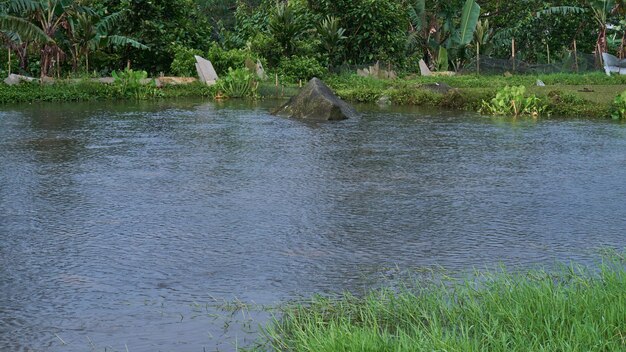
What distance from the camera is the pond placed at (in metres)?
5.19

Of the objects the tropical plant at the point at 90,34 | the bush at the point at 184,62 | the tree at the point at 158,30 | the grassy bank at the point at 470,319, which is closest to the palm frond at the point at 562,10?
the tree at the point at 158,30

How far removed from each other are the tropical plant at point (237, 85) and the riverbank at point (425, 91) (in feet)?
0.76

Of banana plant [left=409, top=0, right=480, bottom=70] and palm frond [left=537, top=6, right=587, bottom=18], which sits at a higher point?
palm frond [left=537, top=6, right=587, bottom=18]

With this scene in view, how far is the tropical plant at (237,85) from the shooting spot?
22797mm

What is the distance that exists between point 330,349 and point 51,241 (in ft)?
11.6

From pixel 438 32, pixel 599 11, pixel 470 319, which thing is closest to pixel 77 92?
pixel 438 32

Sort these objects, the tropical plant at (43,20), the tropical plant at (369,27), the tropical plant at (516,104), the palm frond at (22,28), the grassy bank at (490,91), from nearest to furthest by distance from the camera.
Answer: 1. the tropical plant at (516,104)
2. the grassy bank at (490,91)
3. the palm frond at (22,28)
4. the tropical plant at (43,20)
5. the tropical plant at (369,27)

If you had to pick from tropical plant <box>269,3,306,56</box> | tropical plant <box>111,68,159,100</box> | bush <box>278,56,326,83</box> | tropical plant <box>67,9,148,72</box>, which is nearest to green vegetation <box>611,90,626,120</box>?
tropical plant <box>111,68,159,100</box>

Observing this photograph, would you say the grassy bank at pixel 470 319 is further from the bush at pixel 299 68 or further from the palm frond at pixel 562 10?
the palm frond at pixel 562 10

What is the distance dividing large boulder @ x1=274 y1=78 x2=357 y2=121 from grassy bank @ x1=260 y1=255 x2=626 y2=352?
11319 millimetres

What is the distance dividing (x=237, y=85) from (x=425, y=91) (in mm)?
5061

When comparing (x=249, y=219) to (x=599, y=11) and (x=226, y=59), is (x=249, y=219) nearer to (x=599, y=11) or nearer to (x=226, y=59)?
(x=226, y=59)

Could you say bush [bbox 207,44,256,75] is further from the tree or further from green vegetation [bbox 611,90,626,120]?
green vegetation [bbox 611,90,626,120]

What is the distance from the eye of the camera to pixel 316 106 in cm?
1677
